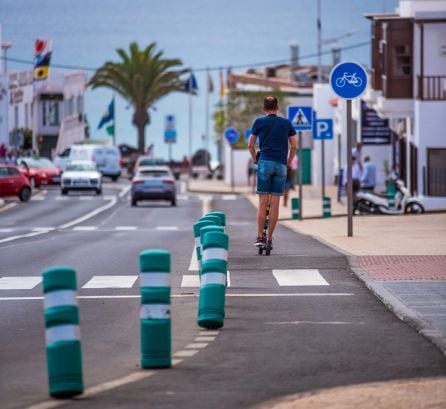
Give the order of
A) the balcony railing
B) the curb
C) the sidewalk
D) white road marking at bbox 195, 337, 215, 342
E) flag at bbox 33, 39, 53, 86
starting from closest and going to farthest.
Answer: the curb, white road marking at bbox 195, 337, 215, 342, the sidewalk, the balcony railing, flag at bbox 33, 39, 53, 86

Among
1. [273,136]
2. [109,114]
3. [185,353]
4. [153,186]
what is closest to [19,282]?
[273,136]

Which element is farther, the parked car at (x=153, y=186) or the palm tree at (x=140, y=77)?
the palm tree at (x=140, y=77)

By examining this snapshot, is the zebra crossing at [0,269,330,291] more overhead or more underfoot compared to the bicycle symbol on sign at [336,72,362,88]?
more underfoot

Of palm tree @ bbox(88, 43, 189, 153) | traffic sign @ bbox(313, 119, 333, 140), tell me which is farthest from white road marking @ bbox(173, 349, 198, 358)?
palm tree @ bbox(88, 43, 189, 153)

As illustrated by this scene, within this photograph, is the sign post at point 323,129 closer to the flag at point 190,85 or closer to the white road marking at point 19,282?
the white road marking at point 19,282

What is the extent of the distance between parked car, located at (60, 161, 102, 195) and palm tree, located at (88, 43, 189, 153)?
29.4 m

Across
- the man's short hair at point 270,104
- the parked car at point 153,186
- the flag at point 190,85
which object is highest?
the flag at point 190,85

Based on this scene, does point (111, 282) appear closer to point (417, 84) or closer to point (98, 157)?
point (417, 84)

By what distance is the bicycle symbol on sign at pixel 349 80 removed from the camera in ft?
87.4

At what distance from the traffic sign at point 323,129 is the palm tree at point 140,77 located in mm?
59419

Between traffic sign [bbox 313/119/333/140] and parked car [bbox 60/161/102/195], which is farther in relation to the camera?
parked car [bbox 60/161/102/195]

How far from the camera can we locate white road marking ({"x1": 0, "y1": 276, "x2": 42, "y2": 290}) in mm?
17841

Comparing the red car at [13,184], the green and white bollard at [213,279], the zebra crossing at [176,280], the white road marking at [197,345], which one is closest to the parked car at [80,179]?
the red car at [13,184]

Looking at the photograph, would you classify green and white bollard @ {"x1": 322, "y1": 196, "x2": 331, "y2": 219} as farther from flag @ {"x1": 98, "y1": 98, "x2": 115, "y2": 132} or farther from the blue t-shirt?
flag @ {"x1": 98, "y1": 98, "x2": 115, "y2": 132}
